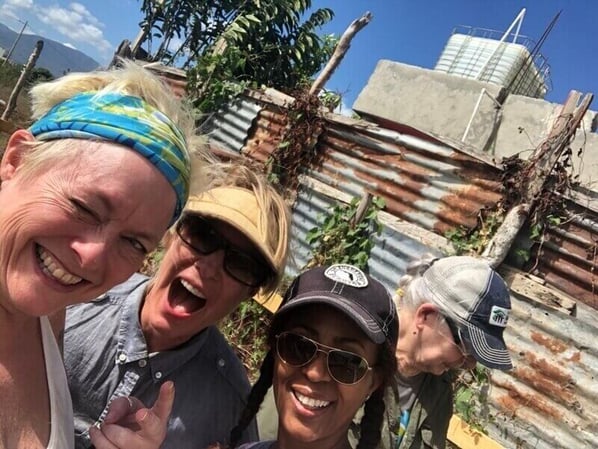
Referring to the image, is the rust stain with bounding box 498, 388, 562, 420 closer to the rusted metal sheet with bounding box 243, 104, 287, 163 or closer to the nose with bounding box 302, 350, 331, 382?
the nose with bounding box 302, 350, 331, 382

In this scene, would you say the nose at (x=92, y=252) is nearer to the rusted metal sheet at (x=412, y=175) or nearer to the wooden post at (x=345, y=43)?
the rusted metal sheet at (x=412, y=175)

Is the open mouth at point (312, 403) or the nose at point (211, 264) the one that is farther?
the nose at point (211, 264)

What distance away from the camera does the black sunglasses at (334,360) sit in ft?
5.26

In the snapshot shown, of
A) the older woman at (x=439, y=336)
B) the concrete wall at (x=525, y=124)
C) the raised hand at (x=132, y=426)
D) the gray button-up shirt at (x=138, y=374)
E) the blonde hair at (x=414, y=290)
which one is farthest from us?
the concrete wall at (x=525, y=124)

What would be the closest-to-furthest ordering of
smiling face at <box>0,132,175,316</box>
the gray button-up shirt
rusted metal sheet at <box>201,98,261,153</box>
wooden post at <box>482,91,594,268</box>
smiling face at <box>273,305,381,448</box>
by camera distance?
1. smiling face at <box>0,132,175,316</box>
2. smiling face at <box>273,305,381,448</box>
3. the gray button-up shirt
4. wooden post at <box>482,91,594,268</box>
5. rusted metal sheet at <box>201,98,261,153</box>

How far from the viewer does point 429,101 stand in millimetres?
9164

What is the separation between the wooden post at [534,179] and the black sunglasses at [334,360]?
9.89 ft

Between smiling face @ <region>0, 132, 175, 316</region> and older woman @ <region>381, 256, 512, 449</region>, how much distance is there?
188 cm

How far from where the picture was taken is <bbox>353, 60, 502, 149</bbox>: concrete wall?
28.6 ft

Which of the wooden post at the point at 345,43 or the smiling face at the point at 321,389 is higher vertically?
the wooden post at the point at 345,43

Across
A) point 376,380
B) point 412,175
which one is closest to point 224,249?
point 376,380

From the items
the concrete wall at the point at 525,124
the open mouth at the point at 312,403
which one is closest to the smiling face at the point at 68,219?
the open mouth at the point at 312,403

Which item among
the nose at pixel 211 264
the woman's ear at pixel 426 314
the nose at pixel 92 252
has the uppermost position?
the woman's ear at pixel 426 314

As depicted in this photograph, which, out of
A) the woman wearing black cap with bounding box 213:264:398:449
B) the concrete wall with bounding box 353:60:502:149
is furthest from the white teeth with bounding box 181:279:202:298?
the concrete wall with bounding box 353:60:502:149
